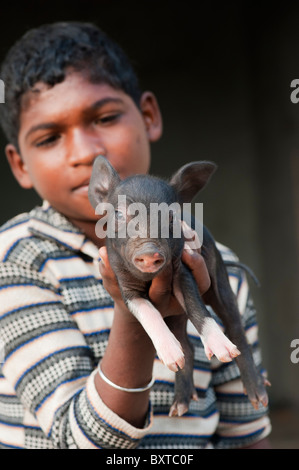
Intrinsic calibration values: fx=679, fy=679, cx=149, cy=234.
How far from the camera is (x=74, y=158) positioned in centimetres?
190

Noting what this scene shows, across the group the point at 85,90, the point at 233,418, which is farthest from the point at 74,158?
the point at 233,418

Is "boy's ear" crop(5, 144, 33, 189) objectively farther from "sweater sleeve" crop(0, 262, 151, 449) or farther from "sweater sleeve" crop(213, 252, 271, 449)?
"sweater sleeve" crop(213, 252, 271, 449)

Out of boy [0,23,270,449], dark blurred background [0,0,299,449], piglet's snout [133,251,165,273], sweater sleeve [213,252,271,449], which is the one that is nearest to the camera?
piglet's snout [133,251,165,273]

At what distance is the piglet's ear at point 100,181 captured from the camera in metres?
1.47

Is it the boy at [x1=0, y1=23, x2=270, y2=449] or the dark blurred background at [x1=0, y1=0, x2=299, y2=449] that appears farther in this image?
the dark blurred background at [x1=0, y1=0, x2=299, y2=449]

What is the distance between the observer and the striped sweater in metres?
1.72

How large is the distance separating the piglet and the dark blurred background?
394 cm

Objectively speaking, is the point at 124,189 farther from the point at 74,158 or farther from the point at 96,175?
the point at 74,158

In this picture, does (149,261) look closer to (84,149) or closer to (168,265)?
(168,265)

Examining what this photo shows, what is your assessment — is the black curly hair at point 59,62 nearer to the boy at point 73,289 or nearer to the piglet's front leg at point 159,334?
the boy at point 73,289

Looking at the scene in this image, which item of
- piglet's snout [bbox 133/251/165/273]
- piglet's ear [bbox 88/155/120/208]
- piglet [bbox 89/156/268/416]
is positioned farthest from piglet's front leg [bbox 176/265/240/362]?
piglet's ear [bbox 88/155/120/208]

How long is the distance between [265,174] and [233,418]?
12.6 ft

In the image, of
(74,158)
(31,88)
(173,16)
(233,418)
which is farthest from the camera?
(173,16)

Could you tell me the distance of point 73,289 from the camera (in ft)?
6.50
